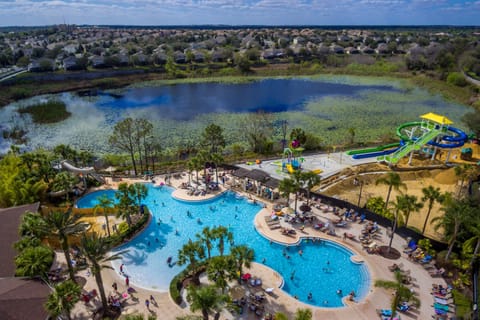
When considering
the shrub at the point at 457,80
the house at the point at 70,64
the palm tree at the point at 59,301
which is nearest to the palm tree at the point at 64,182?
the palm tree at the point at 59,301

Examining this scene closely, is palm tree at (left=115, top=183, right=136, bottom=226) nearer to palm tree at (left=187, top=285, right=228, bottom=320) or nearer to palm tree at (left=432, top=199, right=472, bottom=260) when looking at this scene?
palm tree at (left=187, top=285, right=228, bottom=320)

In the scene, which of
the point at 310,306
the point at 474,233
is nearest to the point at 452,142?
the point at 474,233

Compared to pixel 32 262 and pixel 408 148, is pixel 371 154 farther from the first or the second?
pixel 32 262

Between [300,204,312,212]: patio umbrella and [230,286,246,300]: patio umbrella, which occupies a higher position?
[300,204,312,212]: patio umbrella

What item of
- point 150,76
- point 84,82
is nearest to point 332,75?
point 150,76

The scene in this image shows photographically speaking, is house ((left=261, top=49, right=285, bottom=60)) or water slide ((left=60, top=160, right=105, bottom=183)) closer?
water slide ((left=60, top=160, right=105, bottom=183))

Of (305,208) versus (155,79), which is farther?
(155,79)

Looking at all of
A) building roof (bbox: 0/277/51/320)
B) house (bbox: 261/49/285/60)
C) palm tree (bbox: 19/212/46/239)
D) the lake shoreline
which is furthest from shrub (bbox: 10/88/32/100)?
house (bbox: 261/49/285/60)

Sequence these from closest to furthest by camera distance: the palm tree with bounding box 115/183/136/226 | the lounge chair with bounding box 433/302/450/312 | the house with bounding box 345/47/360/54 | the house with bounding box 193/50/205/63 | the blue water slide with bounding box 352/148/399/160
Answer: the lounge chair with bounding box 433/302/450/312 < the palm tree with bounding box 115/183/136/226 < the blue water slide with bounding box 352/148/399/160 < the house with bounding box 193/50/205/63 < the house with bounding box 345/47/360/54
